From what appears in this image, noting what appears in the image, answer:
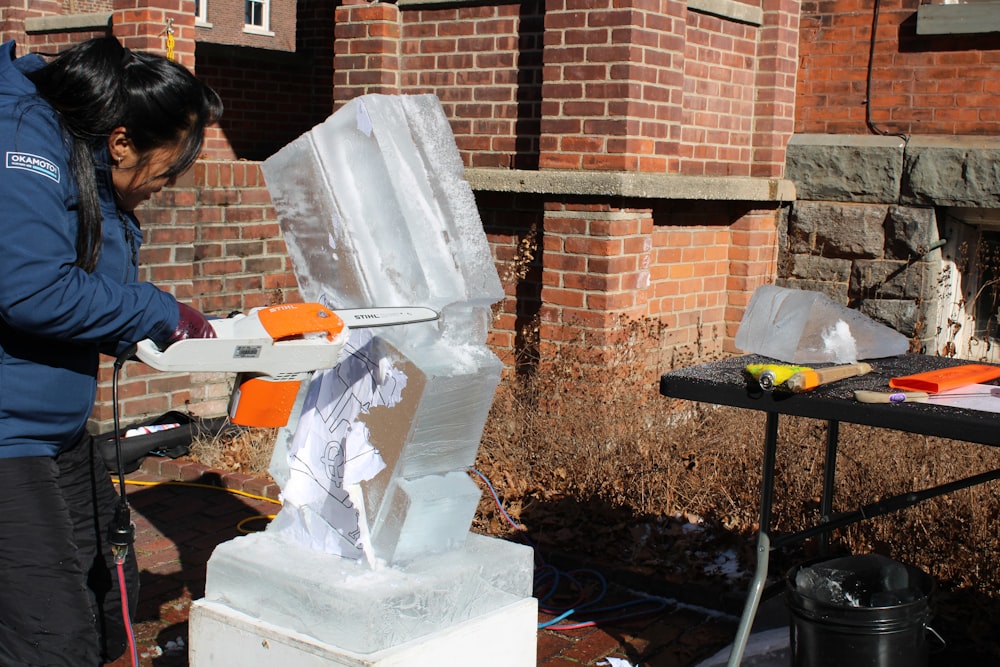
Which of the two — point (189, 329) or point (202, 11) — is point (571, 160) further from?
point (202, 11)

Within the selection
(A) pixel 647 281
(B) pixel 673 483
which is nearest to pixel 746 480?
(B) pixel 673 483

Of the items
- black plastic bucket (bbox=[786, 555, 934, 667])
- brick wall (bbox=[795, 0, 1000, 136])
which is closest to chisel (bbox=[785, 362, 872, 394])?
black plastic bucket (bbox=[786, 555, 934, 667])

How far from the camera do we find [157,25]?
7867 millimetres

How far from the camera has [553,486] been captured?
5031 millimetres

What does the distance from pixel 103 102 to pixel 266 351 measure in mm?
646

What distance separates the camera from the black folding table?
2.75m

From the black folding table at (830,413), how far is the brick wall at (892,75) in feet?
11.6

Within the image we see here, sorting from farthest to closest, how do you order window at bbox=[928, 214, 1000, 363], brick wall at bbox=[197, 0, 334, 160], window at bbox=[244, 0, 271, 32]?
window at bbox=[244, 0, 271, 32], brick wall at bbox=[197, 0, 334, 160], window at bbox=[928, 214, 1000, 363]

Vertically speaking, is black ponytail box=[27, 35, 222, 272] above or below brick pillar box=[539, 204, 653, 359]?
above

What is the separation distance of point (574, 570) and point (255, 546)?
199 centimetres

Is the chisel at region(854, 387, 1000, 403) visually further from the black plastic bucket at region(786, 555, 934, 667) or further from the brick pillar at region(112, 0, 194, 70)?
the brick pillar at region(112, 0, 194, 70)

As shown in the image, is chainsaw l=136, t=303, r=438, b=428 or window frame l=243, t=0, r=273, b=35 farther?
window frame l=243, t=0, r=273, b=35

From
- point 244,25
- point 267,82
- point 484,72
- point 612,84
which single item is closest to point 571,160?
point 612,84

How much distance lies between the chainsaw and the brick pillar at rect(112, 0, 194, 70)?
19.8 ft
